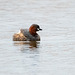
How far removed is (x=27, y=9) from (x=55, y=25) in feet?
20.4

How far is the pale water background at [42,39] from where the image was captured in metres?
13.6

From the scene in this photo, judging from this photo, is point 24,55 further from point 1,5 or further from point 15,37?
point 1,5

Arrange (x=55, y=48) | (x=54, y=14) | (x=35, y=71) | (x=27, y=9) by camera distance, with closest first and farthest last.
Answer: (x=35, y=71) → (x=55, y=48) → (x=54, y=14) → (x=27, y=9)

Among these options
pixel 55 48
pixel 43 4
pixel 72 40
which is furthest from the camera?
pixel 43 4

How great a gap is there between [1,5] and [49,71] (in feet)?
56.0

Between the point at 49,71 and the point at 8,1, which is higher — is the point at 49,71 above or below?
below

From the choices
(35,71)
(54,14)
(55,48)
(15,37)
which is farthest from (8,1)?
(35,71)

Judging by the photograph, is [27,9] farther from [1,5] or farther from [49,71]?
[49,71]

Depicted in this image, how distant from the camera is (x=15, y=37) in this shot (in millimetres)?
19078

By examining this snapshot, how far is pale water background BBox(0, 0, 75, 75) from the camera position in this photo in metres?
13.6

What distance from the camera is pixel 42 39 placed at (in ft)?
62.8

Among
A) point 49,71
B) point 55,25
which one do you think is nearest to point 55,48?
point 49,71

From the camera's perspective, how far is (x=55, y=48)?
55.2 feet

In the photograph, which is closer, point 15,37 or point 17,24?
point 15,37
